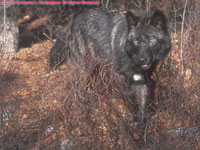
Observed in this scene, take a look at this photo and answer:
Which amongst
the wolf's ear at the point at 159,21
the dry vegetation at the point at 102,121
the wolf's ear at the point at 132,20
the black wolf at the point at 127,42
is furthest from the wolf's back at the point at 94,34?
the dry vegetation at the point at 102,121

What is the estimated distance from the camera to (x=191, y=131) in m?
3.35

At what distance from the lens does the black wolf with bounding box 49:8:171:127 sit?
4074 millimetres

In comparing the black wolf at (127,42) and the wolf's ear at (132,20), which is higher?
the wolf's ear at (132,20)

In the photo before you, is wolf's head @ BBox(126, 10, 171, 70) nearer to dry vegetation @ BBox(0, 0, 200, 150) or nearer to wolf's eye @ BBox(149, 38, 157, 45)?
wolf's eye @ BBox(149, 38, 157, 45)

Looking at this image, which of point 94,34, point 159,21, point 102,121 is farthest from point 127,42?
point 102,121

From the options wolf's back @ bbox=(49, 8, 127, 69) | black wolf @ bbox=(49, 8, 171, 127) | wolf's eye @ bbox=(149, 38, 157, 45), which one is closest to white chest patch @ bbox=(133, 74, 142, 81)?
black wolf @ bbox=(49, 8, 171, 127)

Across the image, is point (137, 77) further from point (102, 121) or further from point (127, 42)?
point (102, 121)

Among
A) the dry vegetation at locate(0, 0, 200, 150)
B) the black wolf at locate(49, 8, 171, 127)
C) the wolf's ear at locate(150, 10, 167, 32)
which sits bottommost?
the dry vegetation at locate(0, 0, 200, 150)

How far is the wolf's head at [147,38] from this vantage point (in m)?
4.00

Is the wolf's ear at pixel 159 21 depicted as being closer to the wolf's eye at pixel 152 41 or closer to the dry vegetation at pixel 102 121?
the wolf's eye at pixel 152 41

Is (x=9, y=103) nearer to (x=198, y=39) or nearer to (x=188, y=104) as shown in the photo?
(x=188, y=104)

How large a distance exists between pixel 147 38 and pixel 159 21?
1.05 feet

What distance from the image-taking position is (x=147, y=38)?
13.3 ft

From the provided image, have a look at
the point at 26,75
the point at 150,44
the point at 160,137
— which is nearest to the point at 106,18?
the point at 150,44
